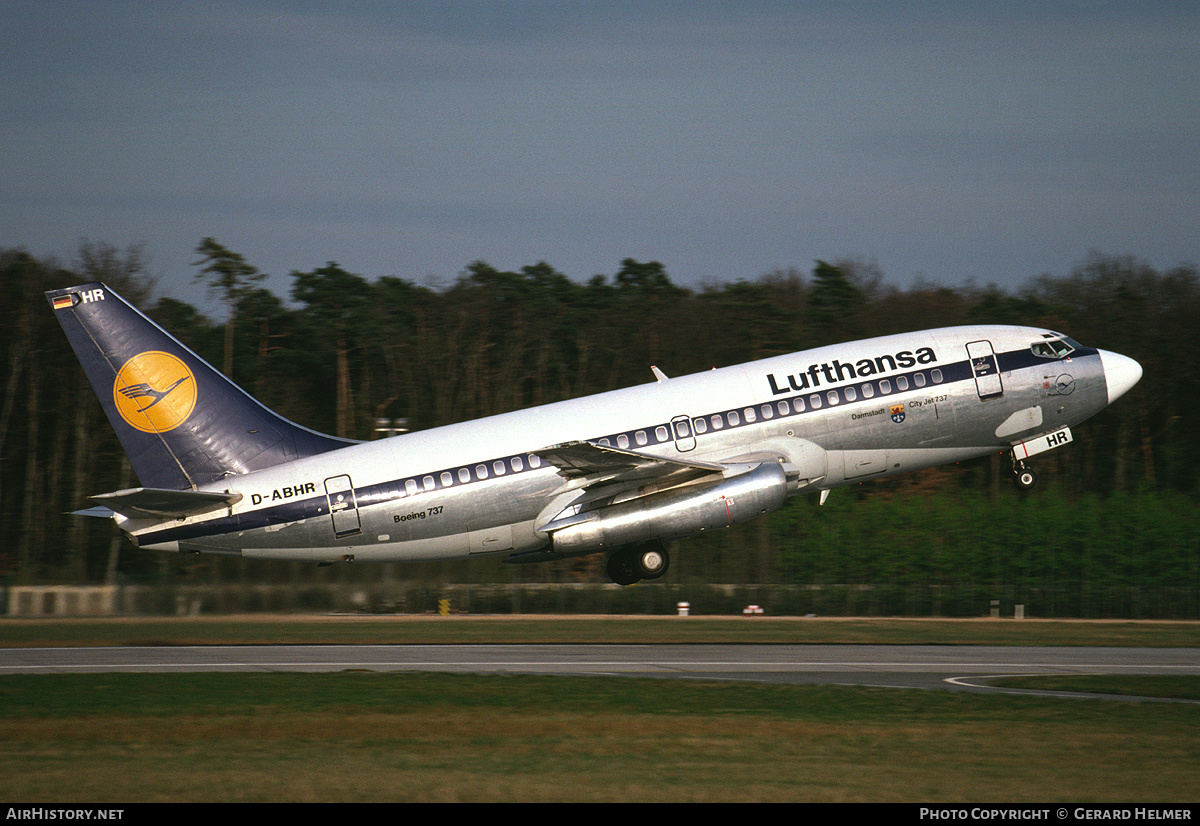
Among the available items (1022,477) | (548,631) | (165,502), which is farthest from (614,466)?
(548,631)

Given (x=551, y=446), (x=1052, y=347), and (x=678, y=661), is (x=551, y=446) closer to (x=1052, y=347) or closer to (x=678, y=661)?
(x=678, y=661)

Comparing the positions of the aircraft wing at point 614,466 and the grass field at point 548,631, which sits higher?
the aircraft wing at point 614,466

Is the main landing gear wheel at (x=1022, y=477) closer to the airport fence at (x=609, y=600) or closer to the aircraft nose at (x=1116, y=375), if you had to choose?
the aircraft nose at (x=1116, y=375)

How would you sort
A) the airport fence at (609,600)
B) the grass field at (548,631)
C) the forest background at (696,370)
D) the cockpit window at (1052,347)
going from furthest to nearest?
the forest background at (696,370), the airport fence at (609,600), the grass field at (548,631), the cockpit window at (1052,347)

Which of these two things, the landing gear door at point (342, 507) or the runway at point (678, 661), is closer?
the runway at point (678, 661)

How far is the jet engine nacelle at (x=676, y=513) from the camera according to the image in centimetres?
2917

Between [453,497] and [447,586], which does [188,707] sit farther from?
[447,586]

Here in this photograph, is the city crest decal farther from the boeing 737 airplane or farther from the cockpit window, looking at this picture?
the cockpit window

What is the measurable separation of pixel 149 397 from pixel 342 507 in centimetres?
600

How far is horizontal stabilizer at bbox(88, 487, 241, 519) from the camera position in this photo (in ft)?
91.7

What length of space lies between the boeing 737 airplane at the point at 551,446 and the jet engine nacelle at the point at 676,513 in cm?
4

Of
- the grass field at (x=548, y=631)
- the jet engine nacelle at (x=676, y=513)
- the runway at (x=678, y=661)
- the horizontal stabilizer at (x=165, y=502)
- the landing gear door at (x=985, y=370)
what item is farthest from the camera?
the grass field at (x=548, y=631)

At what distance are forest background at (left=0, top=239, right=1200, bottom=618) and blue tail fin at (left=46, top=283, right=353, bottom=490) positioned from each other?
58.7ft

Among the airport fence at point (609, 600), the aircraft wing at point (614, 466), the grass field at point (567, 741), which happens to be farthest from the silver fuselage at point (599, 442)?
the airport fence at point (609, 600)
